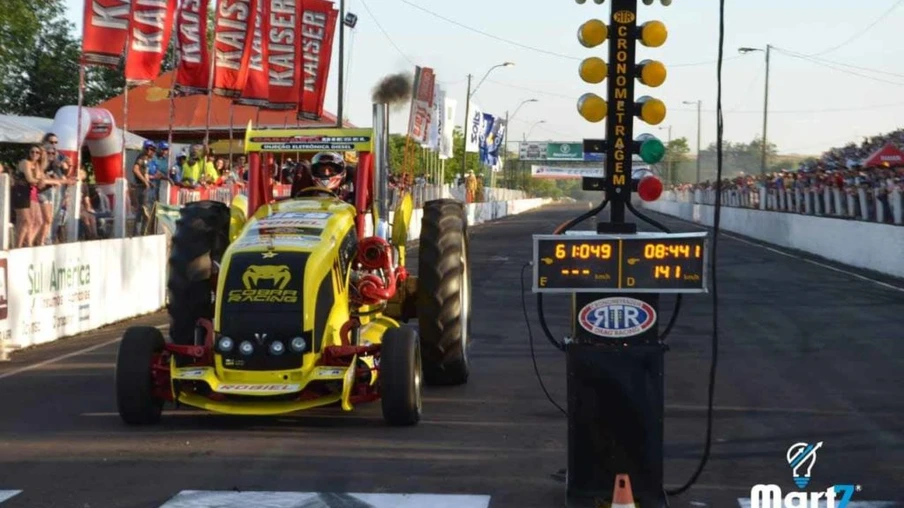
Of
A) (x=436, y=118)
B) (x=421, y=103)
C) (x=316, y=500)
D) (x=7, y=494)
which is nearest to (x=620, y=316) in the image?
(x=316, y=500)

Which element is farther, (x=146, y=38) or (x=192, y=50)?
(x=192, y=50)

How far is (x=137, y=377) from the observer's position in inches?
409

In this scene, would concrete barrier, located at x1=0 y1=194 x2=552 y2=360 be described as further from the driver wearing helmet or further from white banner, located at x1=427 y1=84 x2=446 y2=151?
white banner, located at x1=427 y1=84 x2=446 y2=151

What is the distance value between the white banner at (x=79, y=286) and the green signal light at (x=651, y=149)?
9.91 m

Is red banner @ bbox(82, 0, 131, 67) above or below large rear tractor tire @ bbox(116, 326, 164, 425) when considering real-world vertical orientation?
above

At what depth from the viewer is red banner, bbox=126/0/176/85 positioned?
958 inches

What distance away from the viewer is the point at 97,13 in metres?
23.2

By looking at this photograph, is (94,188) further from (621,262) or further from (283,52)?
(621,262)

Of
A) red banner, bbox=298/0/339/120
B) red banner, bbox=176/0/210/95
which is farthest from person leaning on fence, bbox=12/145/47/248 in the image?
red banner, bbox=298/0/339/120

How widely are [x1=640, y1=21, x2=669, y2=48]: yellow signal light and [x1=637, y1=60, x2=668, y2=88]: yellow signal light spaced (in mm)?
109

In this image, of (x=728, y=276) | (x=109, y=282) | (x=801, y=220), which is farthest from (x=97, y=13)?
(x=801, y=220)

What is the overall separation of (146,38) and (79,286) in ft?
24.4

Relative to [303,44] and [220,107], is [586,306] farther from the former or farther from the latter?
[220,107]

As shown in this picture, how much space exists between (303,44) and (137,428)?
25739mm
